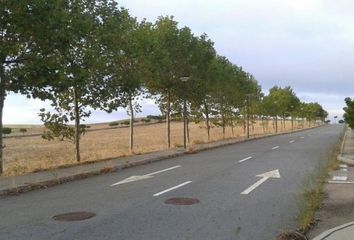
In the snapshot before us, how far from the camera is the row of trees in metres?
15.8

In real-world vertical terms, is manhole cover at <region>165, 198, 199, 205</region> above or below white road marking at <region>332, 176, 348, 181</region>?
above

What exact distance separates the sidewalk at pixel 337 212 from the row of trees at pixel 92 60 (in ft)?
30.5

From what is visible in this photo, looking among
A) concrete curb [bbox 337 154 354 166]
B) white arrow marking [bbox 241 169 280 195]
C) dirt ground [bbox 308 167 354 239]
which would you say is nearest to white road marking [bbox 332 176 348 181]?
dirt ground [bbox 308 167 354 239]

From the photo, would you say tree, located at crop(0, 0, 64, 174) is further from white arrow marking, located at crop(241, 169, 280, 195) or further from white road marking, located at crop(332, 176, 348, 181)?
white road marking, located at crop(332, 176, 348, 181)

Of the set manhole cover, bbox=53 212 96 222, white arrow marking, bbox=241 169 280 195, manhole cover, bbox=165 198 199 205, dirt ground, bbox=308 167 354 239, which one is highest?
manhole cover, bbox=53 212 96 222

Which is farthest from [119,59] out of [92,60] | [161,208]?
[161,208]

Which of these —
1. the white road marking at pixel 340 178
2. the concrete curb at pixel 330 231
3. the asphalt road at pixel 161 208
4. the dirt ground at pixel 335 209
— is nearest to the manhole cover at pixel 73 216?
Result: the asphalt road at pixel 161 208

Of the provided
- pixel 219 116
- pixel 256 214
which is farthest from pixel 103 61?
pixel 219 116

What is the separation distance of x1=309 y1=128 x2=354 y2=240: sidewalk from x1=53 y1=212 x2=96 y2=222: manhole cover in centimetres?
402

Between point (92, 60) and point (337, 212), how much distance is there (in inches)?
526

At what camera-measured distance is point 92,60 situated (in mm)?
20625

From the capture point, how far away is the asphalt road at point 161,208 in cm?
800

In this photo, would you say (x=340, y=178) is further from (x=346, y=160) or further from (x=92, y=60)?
(x=92, y=60)

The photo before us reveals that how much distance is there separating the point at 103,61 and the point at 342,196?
12.9 meters
